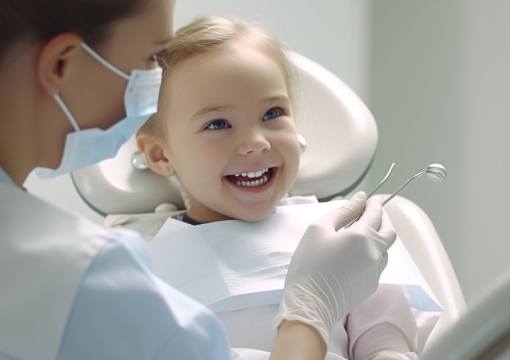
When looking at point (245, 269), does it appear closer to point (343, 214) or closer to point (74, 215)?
point (343, 214)

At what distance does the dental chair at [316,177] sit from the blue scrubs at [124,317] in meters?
0.97

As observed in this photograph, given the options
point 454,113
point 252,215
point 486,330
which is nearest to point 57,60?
point 486,330

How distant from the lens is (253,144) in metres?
1.47

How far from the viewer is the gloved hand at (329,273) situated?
1173mm

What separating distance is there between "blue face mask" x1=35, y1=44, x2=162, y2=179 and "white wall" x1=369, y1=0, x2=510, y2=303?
1810 mm

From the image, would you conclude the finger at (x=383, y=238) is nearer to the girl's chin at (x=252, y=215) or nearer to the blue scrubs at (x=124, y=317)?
the girl's chin at (x=252, y=215)

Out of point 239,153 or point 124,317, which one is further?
point 239,153

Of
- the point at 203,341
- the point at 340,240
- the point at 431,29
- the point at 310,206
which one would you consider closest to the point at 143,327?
the point at 203,341

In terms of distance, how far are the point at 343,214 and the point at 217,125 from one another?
36 cm

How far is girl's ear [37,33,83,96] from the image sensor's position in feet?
2.70

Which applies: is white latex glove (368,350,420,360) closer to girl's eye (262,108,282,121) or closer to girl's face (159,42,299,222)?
girl's face (159,42,299,222)

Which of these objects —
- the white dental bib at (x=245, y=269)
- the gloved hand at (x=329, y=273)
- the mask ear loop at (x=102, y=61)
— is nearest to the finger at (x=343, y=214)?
the gloved hand at (x=329, y=273)

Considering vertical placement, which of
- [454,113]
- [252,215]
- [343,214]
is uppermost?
[343,214]

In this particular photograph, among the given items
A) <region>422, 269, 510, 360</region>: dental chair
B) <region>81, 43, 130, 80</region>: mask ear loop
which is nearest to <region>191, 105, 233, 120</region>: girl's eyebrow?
<region>81, 43, 130, 80</region>: mask ear loop
